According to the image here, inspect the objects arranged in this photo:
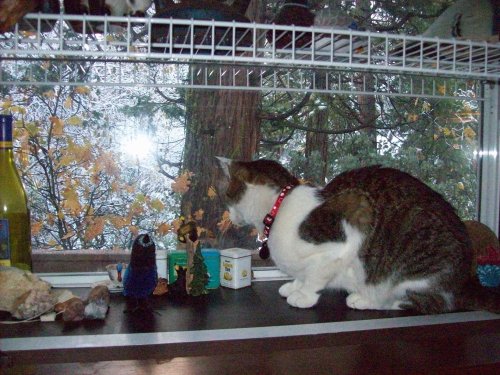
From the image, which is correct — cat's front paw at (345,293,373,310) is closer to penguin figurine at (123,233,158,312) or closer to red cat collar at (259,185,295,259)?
red cat collar at (259,185,295,259)

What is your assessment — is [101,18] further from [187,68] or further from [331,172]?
[331,172]

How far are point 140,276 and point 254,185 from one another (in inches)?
13.1

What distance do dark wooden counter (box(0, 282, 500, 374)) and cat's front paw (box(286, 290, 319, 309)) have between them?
0.01 m

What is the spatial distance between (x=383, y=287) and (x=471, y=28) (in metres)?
0.56

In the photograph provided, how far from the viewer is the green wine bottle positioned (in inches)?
39.7

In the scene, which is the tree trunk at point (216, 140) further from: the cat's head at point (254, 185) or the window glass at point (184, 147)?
the cat's head at point (254, 185)

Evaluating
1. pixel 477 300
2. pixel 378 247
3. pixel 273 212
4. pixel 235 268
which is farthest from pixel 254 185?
pixel 477 300

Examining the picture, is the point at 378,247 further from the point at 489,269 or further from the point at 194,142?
the point at 194,142

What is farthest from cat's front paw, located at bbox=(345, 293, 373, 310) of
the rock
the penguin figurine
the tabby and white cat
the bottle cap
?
the bottle cap

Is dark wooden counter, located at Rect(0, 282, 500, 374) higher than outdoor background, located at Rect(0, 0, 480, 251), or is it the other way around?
outdoor background, located at Rect(0, 0, 480, 251)

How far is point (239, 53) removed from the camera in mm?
1131

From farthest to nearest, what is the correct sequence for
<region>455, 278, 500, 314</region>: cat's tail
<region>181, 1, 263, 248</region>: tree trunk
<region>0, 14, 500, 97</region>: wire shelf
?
<region>181, 1, 263, 248</region>: tree trunk → <region>455, 278, 500, 314</region>: cat's tail → <region>0, 14, 500, 97</region>: wire shelf

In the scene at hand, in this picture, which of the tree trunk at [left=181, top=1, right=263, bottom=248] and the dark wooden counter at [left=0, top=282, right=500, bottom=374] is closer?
the dark wooden counter at [left=0, top=282, right=500, bottom=374]

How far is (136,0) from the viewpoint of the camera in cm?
91
